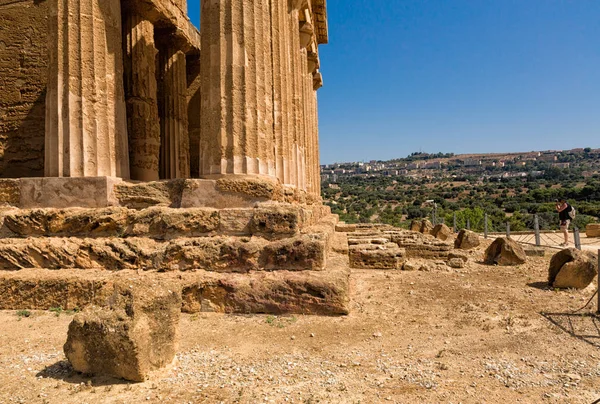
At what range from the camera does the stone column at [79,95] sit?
5957mm

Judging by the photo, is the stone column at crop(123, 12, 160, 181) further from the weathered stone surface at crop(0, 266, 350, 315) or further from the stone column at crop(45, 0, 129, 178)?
the weathered stone surface at crop(0, 266, 350, 315)

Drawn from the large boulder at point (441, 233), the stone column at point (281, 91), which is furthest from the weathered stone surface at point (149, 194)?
the large boulder at point (441, 233)

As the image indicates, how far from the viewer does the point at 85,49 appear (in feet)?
19.9

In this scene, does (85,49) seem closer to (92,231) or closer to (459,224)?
(92,231)

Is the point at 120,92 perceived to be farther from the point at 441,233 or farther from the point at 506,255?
the point at 441,233

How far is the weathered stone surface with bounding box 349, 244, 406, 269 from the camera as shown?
349 inches

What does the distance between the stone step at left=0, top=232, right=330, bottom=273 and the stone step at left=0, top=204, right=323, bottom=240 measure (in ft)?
0.49

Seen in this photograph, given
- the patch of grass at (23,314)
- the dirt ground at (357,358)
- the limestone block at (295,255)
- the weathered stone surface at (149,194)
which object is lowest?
the dirt ground at (357,358)

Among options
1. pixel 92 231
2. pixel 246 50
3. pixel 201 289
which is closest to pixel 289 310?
pixel 201 289

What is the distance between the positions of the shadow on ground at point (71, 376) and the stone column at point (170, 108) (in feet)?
24.2

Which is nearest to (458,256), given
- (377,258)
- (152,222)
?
(377,258)

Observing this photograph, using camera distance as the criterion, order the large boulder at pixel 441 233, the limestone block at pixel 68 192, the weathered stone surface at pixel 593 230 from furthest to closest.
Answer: the weathered stone surface at pixel 593 230 → the large boulder at pixel 441 233 → the limestone block at pixel 68 192

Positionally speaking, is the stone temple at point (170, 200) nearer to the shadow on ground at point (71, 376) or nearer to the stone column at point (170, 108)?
the shadow on ground at point (71, 376)

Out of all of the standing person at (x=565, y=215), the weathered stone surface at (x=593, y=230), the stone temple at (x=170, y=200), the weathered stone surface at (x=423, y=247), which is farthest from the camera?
the weathered stone surface at (x=593, y=230)
